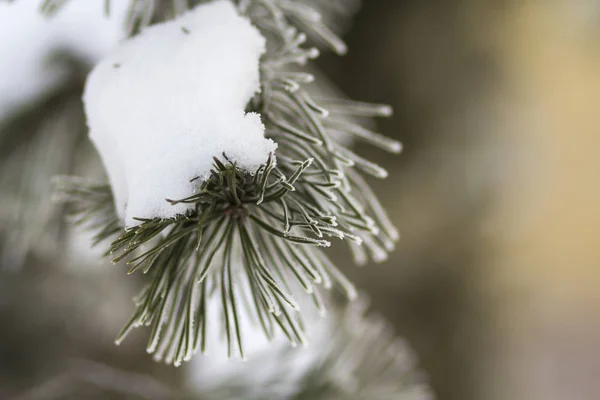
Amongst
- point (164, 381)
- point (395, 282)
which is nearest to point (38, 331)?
point (164, 381)

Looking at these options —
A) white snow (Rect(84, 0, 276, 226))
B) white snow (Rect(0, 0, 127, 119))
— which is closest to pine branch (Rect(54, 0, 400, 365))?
white snow (Rect(84, 0, 276, 226))

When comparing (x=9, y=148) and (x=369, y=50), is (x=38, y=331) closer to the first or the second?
(x=9, y=148)

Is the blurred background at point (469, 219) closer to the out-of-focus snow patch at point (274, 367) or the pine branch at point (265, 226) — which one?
the out-of-focus snow patch at point (274, 367)

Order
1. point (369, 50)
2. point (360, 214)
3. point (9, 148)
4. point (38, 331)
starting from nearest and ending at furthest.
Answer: point (360, 214) → point (9, 148) → point (38, 331) → point (369, 50)

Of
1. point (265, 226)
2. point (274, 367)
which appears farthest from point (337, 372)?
point (265, 226)

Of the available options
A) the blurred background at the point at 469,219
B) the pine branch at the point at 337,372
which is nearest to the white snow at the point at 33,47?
the blurred background at the point at 469,219
